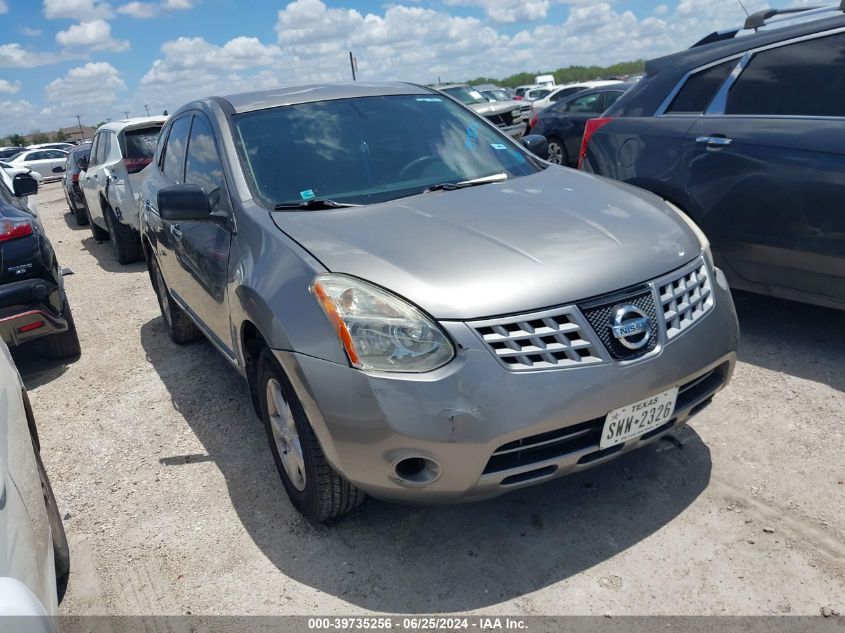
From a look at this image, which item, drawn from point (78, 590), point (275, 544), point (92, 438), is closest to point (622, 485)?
point (275, 544)

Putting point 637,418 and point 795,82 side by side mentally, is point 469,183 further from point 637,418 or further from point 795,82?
point 795,82

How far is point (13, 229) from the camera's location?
4.54m

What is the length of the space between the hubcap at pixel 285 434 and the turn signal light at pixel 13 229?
2710 mm

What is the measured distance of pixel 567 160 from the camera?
1208cm

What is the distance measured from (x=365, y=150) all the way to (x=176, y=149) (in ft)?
5.49

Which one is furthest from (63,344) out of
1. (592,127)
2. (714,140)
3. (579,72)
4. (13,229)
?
(579,72)

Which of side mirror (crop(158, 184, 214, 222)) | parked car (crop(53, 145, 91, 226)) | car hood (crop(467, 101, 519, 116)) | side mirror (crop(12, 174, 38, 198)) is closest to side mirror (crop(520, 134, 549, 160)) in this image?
side mirror (crop(158, 184, 214, 222))

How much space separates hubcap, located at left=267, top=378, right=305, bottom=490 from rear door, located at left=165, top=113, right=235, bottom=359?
0.56 m

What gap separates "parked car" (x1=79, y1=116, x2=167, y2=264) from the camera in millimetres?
8203

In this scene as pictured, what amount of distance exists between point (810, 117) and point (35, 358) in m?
5.70

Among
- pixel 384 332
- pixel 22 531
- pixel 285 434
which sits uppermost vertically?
pixel 384 332

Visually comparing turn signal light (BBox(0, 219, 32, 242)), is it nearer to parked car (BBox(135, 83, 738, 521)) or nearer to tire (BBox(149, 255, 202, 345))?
tire (BBox(149, 255, 202, 345))

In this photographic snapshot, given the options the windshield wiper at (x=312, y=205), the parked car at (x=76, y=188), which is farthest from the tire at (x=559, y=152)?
the windshield wiper at (x=312, y=205)

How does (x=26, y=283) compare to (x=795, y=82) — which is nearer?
(x=795, y=82)
